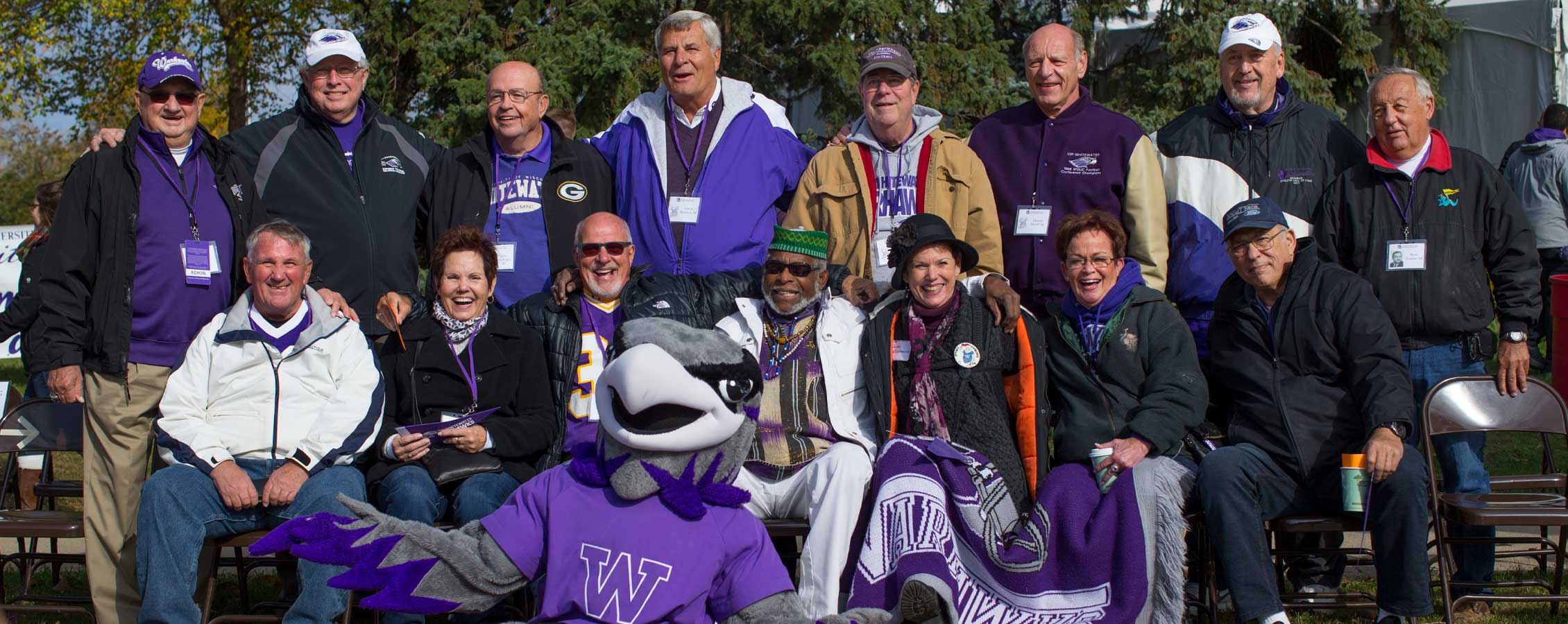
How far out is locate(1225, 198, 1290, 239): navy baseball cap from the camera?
441cm

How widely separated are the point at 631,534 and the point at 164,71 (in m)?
3.19

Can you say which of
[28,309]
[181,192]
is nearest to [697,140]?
[181,192]

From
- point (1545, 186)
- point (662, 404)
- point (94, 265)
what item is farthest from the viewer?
point (1545, 186)

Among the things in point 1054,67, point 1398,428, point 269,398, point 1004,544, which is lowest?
point 1004,544

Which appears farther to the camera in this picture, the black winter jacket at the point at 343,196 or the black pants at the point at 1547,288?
the black pants at the point at 1547,288

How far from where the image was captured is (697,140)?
531 cm

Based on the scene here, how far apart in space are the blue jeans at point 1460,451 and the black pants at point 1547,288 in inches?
172

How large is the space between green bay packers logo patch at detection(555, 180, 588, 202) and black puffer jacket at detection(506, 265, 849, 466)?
52cm

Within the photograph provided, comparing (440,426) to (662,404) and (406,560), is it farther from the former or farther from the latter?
(662,404)

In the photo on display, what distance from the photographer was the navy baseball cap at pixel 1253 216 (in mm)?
4414

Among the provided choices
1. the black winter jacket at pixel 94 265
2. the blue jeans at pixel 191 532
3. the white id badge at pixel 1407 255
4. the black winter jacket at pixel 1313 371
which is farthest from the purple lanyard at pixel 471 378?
the white id badge at pixel 1407 255

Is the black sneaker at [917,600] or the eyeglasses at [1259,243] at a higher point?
the eyeglasses at [1259,243]

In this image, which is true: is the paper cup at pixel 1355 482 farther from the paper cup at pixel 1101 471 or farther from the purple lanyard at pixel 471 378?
the purple lanyard at pixel 471 378

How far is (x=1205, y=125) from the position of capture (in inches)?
203
